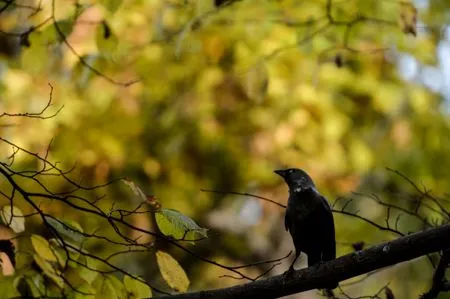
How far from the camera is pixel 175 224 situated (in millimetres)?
2297

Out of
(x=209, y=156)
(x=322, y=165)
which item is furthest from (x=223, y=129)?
(x=322, y=165)

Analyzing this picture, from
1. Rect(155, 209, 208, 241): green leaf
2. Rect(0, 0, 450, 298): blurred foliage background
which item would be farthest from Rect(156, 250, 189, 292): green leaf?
Rect(0, 0, 450, 298): blurred foliage background

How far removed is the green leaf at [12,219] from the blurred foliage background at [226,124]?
8.97 feet

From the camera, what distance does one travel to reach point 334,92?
20.4 feet

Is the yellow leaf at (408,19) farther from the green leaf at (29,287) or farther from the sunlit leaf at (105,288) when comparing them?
the green leaf at (29,287)

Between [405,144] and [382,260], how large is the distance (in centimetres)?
418

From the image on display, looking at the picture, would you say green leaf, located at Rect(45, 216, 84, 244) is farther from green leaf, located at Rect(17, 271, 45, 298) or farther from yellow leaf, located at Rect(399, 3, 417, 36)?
yellow leaf, located at Rect(399, 3, 417, 36)

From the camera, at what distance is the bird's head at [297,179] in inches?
125

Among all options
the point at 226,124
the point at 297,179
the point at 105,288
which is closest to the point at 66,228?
the point at 105,288

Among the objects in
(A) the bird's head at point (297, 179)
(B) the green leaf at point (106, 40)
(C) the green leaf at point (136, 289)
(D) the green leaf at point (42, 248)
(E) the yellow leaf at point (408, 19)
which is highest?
(E) the yellow leaf at point (408, 19)

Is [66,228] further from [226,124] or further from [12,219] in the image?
[226,124]

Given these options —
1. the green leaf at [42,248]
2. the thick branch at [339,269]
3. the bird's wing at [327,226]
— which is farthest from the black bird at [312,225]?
the green leaf at [42,248]

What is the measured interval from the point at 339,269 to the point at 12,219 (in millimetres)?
1014

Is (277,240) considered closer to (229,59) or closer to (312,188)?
(229,59)
